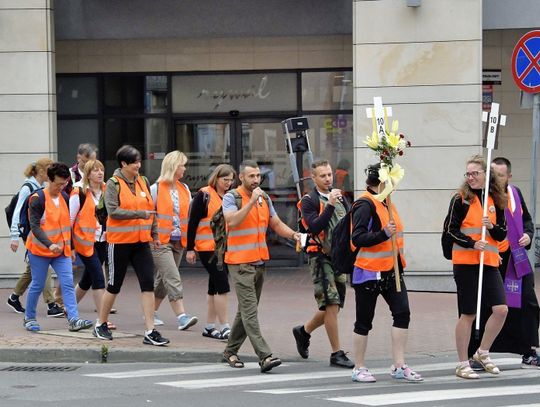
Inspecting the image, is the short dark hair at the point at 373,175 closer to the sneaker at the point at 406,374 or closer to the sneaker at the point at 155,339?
the sneaker at the point at 406,374

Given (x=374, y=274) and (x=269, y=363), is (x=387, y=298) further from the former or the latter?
(x=269, y=363)

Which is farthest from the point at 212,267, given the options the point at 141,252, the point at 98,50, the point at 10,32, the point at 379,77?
the point at 98,50

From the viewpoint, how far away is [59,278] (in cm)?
1249

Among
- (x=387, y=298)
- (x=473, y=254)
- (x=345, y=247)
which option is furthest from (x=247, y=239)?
(x=473, y=254)

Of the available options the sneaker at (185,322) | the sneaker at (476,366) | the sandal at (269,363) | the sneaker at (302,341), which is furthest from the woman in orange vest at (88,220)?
the sneaker at (476,366)

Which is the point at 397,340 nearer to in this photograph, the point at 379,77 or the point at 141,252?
the point at 141,252

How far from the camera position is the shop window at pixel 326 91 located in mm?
18516

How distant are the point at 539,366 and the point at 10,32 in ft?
30.4

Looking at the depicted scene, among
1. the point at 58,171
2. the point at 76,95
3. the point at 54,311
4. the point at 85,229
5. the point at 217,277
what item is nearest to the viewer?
the point at 217,277

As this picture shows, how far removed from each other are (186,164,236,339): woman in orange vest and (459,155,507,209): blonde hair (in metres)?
2.91

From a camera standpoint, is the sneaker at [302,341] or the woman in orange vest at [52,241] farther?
the woman in orange vest at [52,241]

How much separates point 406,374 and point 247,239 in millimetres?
1915

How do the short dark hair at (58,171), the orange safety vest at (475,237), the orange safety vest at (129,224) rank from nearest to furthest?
the orange safety vest at (475,237), the orange safety vest at (129,224), the short dark hair at (58,171)

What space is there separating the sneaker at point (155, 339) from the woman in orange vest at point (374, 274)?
2.36m
